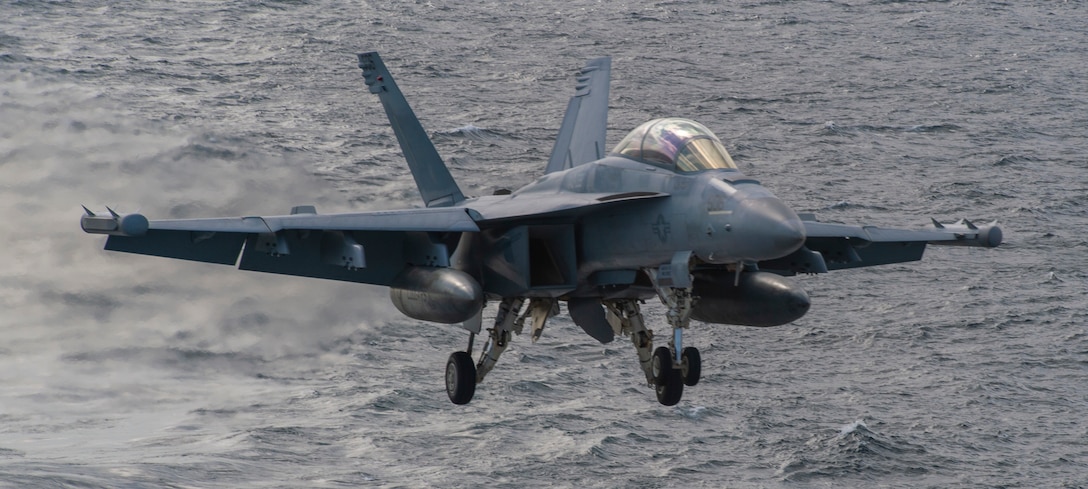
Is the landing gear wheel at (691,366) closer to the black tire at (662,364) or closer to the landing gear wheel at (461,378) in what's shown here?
the black tire at (662,364)

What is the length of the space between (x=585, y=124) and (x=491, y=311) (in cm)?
4807

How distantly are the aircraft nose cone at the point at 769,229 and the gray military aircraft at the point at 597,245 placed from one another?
0.08 ft

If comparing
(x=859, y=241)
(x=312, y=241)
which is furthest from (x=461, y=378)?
(x=859, y=241)

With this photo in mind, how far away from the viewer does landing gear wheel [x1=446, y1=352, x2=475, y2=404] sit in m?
26.9

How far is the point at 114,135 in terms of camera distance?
2938 inches

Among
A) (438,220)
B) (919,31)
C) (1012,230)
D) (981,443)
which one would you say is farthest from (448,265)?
(919,31)

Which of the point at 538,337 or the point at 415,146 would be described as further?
the point at 415,146

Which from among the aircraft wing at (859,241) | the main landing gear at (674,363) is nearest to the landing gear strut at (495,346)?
the main landing gear at (674,363)

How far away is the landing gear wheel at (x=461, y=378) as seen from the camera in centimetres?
2694

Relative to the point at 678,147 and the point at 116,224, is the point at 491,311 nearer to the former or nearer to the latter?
the point at 678,147

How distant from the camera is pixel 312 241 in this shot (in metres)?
26.0

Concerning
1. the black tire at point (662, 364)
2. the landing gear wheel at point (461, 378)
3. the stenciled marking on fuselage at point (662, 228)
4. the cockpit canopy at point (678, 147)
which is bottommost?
the landing gear wheel at point (461, 378)

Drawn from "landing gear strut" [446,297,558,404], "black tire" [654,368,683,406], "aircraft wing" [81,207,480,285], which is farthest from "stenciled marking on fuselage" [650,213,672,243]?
"landing gear strut" [446,297,558,404]

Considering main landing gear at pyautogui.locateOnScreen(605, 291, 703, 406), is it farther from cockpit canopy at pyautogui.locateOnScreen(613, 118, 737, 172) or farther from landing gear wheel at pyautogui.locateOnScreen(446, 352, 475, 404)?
landing gear wheel at pyautogui.locateOnScreen(446, 352, 475, 404)
